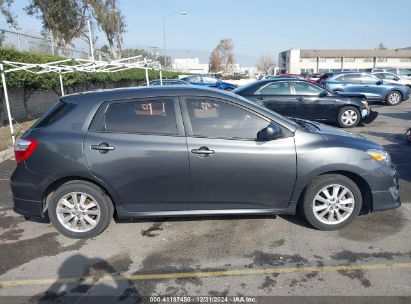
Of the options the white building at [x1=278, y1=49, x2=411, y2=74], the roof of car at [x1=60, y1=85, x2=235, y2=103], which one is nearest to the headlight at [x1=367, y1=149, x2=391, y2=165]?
the roof of car at [x1=60, y1=85, x2=235, y2=103]

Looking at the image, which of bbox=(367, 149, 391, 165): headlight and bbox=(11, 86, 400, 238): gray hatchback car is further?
bbox=(367, 149, 391, 165): headlight

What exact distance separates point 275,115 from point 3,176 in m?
5.28

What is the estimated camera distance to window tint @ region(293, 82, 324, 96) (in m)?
9.52

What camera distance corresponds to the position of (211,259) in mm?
3320

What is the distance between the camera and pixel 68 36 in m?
30.9

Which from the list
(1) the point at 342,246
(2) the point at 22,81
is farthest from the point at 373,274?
(2) the point at 22,81

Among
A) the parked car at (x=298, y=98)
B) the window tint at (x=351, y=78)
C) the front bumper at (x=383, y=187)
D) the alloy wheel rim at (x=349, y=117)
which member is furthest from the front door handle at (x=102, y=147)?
the window tint at (x=351, y=78)

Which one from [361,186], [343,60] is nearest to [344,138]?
[361,186]

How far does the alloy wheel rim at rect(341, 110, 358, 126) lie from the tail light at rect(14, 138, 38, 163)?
8.67m

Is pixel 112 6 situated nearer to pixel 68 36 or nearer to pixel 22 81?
pixel 68 36

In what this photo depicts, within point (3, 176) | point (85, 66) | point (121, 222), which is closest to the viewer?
point (121, 222)

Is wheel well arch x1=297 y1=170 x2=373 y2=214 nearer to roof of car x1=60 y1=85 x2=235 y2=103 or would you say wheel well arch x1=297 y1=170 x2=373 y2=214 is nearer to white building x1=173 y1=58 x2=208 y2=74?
roof of car x1=60 y1=85 x2=235 y2=103

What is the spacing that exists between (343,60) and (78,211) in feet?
281

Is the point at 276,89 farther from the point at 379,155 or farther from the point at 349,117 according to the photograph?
the point at 379,155
